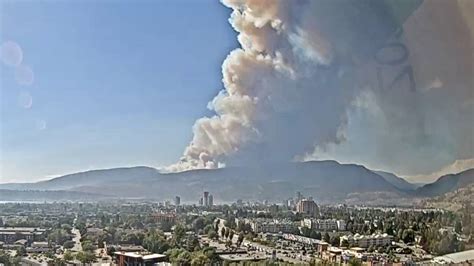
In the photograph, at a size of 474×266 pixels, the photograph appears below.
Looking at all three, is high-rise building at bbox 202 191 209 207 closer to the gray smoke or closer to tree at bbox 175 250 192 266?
the gray smoke

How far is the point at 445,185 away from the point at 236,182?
1.01 m

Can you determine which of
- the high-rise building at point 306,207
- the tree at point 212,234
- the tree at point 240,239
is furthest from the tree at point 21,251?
the high-rise building at point 306,207

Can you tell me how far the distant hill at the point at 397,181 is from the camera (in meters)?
3.34

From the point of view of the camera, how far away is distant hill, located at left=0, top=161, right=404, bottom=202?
10.6ft

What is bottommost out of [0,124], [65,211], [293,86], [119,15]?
[65,211]

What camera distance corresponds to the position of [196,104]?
328 centimetres

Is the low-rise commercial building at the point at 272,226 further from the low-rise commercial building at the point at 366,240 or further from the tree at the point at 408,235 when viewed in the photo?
the tree at the point at 408,235

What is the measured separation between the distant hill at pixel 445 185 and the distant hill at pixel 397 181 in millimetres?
41

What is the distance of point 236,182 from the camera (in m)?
3.31

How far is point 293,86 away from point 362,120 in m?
0.37

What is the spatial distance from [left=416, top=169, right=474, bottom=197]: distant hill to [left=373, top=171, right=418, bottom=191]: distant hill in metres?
0.04

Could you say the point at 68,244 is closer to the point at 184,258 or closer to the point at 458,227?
the point at 184,258

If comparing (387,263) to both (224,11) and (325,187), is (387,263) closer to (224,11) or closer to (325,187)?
(325,187)

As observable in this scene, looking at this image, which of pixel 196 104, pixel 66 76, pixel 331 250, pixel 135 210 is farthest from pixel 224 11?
pixel 331 250
